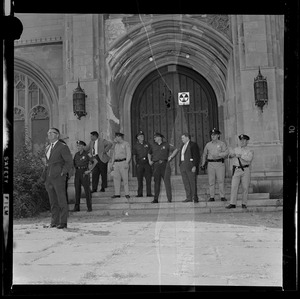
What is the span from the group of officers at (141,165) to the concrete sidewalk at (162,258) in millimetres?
509

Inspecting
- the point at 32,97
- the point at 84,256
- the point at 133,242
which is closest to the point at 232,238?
the point at 133,242

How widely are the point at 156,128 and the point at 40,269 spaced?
4894mm

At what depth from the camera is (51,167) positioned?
3.48 m

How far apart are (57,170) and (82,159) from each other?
3.25ft

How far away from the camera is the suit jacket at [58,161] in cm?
337

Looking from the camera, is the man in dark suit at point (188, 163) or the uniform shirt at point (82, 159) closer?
the man in dark suit at point (188, 163)

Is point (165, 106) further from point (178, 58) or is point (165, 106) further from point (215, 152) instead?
point (215, 152)

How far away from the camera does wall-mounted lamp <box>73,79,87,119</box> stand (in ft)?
19.3

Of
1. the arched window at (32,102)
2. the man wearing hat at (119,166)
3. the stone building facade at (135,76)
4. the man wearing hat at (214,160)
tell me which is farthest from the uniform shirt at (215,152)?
the arched window at (32,102)

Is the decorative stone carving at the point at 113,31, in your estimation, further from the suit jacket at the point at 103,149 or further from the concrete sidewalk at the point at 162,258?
the concrete sidewalk at the point at 162,258

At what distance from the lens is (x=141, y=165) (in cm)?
466

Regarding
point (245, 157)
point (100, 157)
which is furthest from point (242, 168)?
point (100, 157)
